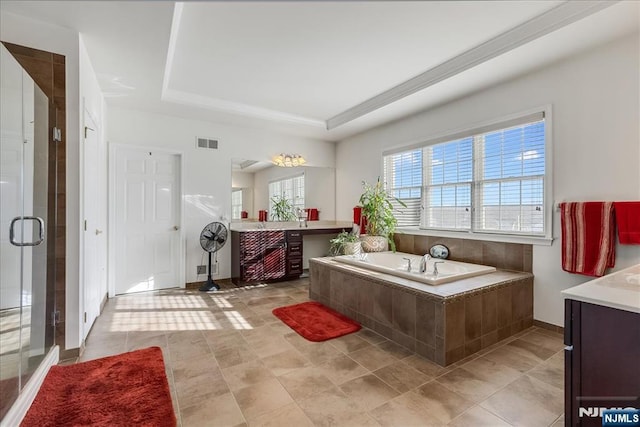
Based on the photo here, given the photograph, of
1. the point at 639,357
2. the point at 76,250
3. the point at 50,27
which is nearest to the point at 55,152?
the point at 76,250

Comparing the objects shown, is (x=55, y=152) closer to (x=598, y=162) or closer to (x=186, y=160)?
(x=186, y=160)

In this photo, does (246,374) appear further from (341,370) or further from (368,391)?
(368,391)

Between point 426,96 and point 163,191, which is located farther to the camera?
point 163,191

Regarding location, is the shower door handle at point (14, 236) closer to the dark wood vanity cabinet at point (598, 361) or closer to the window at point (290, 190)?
the dark wood vanity cabinet at point (598, 361)

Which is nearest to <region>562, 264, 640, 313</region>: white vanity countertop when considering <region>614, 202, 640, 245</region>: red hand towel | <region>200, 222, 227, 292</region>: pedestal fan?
<region>614, 202, 640, 245</region>: red hand towel

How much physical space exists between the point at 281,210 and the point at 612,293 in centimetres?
434

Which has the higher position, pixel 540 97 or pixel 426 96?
pixel 426 96

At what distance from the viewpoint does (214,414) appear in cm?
164

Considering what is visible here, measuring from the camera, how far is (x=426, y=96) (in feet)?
11.4

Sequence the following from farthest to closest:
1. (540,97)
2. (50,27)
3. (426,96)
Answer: (426,96), (540,97), (50,27)

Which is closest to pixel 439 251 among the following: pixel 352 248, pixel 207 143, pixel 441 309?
pixel 352 248

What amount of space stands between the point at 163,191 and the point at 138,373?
280 centimetres

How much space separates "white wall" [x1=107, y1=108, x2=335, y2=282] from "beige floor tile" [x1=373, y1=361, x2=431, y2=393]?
10.4 feet

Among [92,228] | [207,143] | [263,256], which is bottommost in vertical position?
[263,256]
